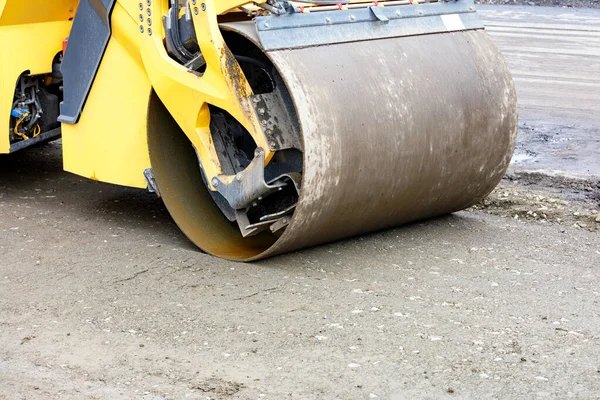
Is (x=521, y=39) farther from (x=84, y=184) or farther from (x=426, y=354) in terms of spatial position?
(x=426, y=354)

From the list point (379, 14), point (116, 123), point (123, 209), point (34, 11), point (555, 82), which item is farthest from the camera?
point (555, 82)

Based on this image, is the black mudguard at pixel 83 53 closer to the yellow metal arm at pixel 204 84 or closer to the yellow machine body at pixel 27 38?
the yellow machine body at pixel 27 38

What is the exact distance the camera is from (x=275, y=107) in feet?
14.9

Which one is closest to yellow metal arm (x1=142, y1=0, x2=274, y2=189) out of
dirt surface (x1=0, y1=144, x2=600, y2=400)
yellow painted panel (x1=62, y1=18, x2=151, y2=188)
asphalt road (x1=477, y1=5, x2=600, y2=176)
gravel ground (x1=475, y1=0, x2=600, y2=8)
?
yellow painted panel (x1=62, y1=18, x2=151, y2=188)

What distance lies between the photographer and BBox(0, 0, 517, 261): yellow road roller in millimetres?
4414

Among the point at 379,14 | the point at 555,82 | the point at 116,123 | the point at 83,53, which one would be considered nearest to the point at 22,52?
the point at 83,53

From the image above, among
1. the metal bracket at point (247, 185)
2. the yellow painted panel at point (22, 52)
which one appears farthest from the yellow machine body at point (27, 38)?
the metal bracket at point (247, 185)

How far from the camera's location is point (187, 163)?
518 centimetres

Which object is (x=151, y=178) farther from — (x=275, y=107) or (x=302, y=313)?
(x=302, y=313)

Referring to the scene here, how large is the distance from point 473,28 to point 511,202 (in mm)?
1192

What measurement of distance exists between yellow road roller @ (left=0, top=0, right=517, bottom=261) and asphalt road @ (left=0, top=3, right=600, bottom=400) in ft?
0.81

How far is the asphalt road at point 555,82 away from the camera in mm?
7383

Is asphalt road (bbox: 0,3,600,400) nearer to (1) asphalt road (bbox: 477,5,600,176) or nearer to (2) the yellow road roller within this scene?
(2) the yellow road roller

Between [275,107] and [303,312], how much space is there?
0.97 meters
